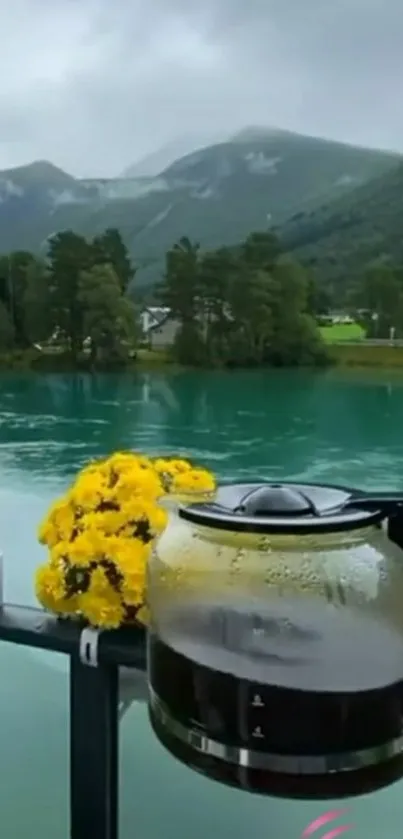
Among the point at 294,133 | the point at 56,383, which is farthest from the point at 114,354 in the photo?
the point at 294,133

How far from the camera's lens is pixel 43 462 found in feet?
5.30

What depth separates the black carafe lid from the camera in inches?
26.5

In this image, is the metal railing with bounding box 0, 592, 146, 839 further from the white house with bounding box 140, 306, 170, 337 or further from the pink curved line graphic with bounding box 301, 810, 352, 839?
the white house with bounding box 140, 306, 170, 337

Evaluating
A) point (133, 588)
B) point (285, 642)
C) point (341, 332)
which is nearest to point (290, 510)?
point (285, 642)

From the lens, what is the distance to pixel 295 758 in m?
0.67

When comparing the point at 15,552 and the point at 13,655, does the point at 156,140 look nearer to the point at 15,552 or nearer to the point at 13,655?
the point at 15,552

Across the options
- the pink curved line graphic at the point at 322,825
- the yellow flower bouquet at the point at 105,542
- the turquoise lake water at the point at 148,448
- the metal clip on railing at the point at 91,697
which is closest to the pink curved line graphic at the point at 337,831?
the pink curved line graphic at the point at 322,825

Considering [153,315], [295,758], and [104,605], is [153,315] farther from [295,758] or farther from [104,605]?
[295,758]

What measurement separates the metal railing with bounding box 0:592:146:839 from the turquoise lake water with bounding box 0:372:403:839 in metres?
0.39

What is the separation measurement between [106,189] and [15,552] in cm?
67

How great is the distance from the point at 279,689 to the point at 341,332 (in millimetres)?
933

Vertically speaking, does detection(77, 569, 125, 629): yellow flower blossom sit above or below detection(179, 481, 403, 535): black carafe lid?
below

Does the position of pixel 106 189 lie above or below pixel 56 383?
above

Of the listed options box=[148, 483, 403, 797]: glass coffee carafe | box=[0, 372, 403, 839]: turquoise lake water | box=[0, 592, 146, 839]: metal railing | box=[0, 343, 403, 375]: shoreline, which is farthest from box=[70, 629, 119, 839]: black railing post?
box=[0, 343, 403, 375]: shoreline
